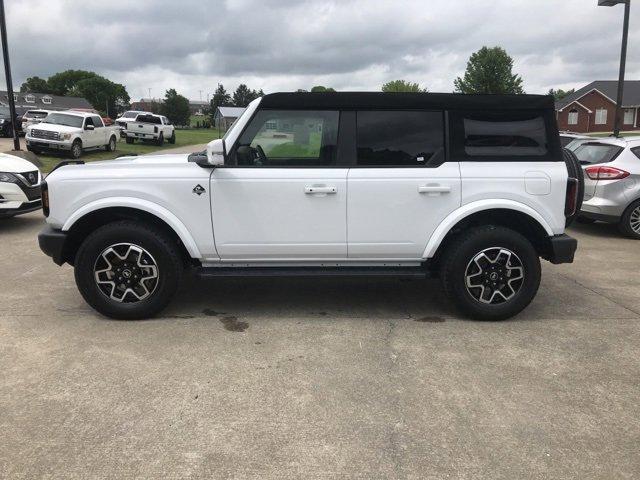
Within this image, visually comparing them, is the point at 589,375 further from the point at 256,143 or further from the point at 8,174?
the point at 8,174

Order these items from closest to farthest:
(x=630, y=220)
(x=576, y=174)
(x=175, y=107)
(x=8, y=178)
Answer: (x=576, y=174)
(x=8, y=178)
(x=630, y=220)
(x=175, y=107)

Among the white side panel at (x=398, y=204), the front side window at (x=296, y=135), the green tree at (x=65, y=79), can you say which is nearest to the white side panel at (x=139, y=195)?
the front side window at (x=296, y=135)

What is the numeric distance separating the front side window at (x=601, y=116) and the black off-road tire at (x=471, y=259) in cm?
6483

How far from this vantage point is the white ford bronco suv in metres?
4.28

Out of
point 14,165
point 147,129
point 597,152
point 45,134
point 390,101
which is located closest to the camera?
point 390,101

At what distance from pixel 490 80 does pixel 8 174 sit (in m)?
73.7

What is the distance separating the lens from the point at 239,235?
4348 mm

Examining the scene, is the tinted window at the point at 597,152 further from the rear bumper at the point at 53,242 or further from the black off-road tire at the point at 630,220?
the rear bumper at the point at 53,242

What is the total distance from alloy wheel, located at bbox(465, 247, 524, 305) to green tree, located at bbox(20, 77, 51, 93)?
5492 inches

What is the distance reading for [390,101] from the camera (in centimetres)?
439

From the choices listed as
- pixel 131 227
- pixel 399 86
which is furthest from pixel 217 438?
pixel 399 86

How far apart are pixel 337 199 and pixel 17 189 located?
19.2 feet

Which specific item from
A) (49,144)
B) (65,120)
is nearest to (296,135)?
(49,144)

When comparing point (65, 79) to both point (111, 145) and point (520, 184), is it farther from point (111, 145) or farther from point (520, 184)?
point (520, 184)
